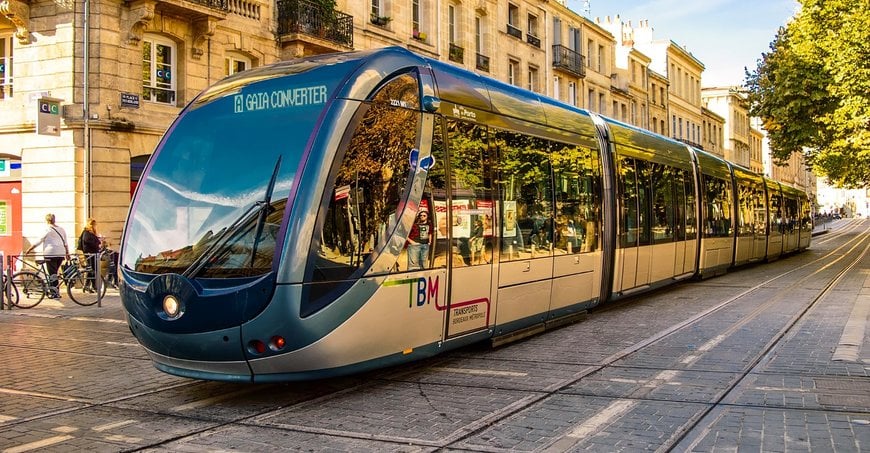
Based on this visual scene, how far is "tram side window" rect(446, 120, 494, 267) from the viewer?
7773mm

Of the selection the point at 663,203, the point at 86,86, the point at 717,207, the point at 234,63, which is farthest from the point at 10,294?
the point at 717,207

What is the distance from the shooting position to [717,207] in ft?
61.4

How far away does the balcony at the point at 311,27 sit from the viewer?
71.0 feet

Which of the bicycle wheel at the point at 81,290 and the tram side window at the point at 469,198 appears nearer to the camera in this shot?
the tram side window at the point at 469,198

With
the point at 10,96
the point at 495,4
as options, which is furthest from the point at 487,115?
the point at 495,4

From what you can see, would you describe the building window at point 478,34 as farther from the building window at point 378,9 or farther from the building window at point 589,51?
the building window at point 589,51

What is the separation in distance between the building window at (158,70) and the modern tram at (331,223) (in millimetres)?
12383

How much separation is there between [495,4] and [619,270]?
2321 centimetres

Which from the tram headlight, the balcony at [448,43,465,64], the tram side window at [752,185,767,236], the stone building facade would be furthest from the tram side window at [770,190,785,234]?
the tram headlight

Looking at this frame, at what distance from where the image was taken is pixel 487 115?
28.3ft

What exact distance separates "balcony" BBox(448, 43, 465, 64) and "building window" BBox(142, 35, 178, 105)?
42.1 feet

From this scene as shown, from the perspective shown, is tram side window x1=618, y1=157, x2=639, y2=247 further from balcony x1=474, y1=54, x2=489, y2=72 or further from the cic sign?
balcony x1=474, y1=54, x2=489, y2=72

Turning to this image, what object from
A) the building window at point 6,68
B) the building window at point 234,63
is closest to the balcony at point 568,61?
the building window at point 234,63

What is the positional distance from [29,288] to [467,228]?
10.7m
